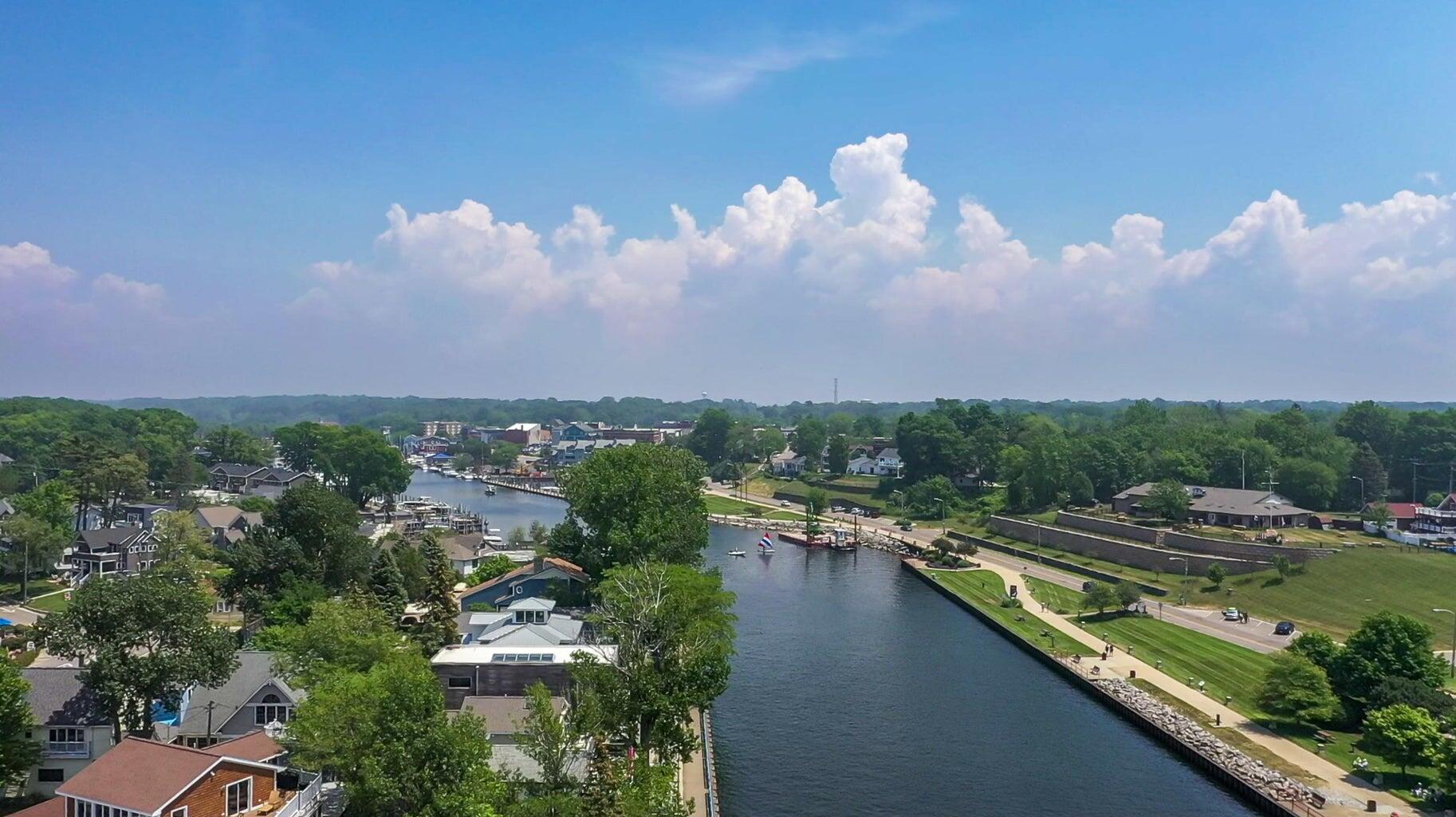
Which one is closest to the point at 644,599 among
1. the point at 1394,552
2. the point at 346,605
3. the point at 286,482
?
the point at 346,605

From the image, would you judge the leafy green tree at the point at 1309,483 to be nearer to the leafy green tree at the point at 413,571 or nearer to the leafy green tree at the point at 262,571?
the leafy green tree at the point at 413,571

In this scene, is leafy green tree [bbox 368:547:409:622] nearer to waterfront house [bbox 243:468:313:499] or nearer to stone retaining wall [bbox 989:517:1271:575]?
stone retaining wall [bbox 989:517:1271:575]

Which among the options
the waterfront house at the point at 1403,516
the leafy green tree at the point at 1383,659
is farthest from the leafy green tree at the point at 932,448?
the leafy green tree at the point at 1383,659

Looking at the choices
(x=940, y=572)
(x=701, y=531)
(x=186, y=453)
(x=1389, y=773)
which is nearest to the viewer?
(x=1389, y=773)

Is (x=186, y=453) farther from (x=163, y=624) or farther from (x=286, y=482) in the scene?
(x=163, y=624)

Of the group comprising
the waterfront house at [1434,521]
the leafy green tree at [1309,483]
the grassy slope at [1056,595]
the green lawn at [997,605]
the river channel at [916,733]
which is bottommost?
the river channel at [916,733]

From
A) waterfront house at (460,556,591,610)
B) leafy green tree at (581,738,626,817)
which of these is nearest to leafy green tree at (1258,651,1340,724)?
leafy green tree at (581,738,626,817)
